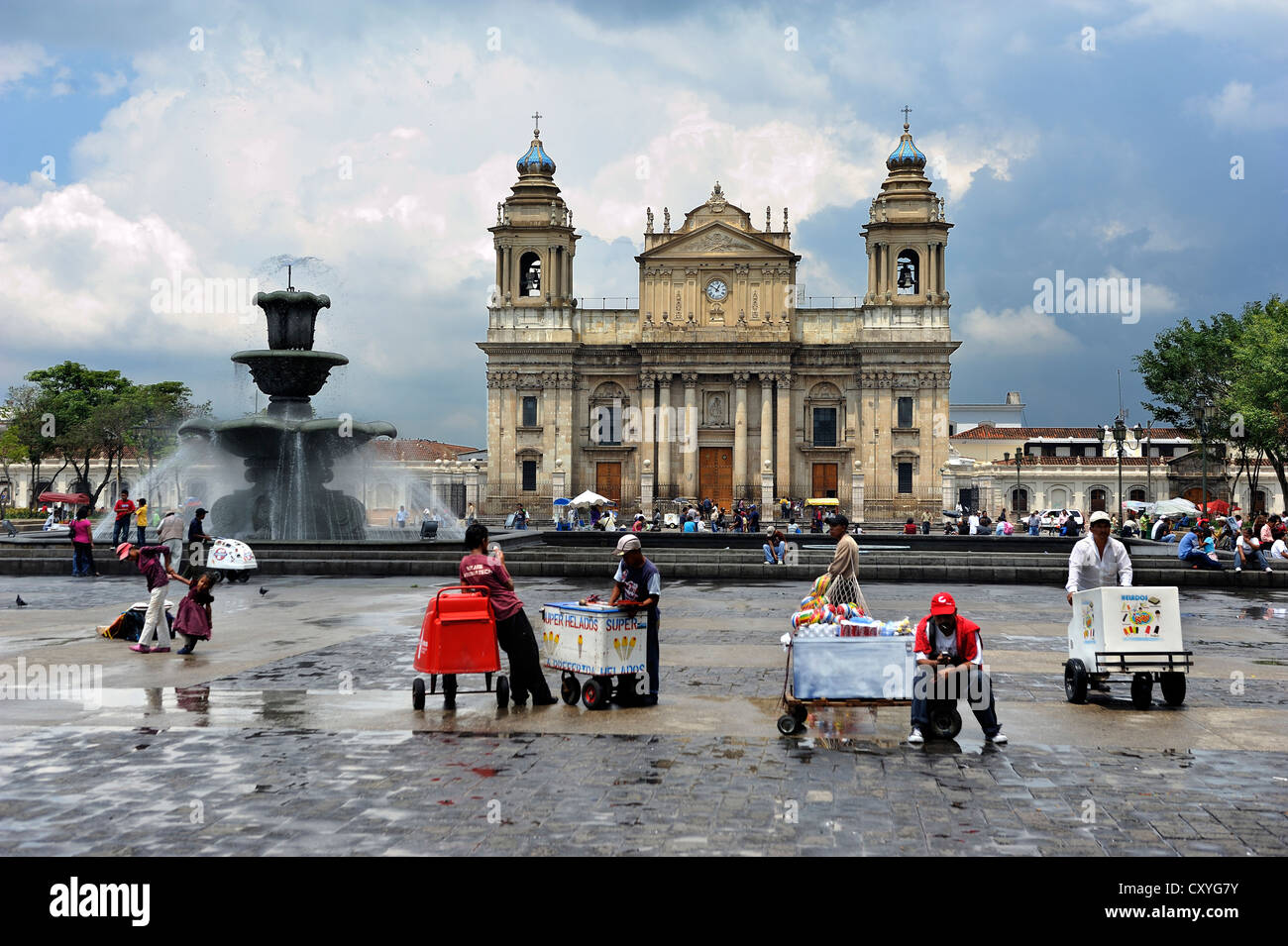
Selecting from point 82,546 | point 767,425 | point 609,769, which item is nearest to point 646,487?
point 767,425

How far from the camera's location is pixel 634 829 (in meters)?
5.54

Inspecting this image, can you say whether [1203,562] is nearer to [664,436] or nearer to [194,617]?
[194,617]

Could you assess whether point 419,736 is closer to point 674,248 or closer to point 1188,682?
point 1188,682

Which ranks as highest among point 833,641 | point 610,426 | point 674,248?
point 674,248

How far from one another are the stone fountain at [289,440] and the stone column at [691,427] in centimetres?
3017

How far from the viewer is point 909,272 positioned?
5759 centimetres

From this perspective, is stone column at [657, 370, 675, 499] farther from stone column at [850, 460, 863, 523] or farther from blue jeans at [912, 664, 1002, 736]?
blue jeans at [912, 664, 1002, 736]

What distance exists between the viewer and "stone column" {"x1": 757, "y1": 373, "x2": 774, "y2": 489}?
56.1 m

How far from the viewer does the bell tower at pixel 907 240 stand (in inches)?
2219
